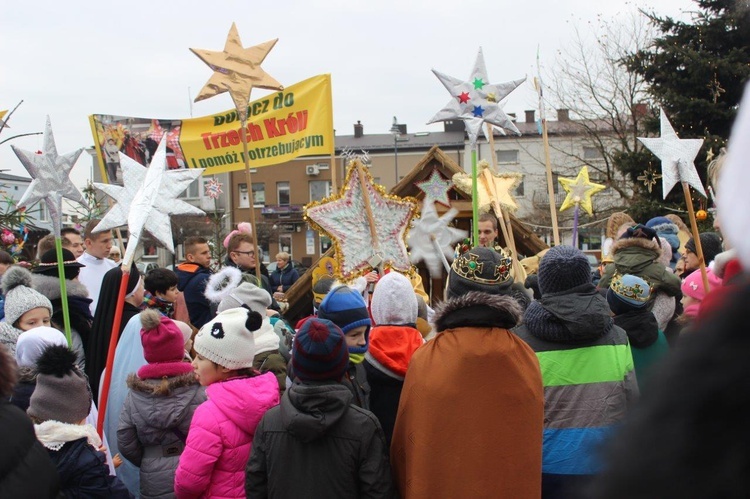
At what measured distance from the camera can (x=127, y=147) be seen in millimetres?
8961

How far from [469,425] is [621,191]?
845 inches

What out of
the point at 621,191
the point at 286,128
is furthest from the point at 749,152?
the point at 621,191

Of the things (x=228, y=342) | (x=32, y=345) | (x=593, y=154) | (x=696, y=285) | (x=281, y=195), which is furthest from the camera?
(x=281, y=195)

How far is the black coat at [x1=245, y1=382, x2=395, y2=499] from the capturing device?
3.07 meters

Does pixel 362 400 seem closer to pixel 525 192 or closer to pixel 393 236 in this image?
pixel 393 236

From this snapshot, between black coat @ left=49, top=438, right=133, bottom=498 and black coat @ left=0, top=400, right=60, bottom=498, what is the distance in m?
0.70

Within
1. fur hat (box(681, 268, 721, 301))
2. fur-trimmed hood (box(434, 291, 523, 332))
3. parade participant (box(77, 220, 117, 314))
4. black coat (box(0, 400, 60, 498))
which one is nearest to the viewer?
black coat (box(0, 400, 60, 498))

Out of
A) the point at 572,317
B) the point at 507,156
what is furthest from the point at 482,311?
the point at 507,156

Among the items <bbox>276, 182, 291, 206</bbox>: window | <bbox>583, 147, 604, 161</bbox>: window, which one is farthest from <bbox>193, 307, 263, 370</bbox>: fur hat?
<bbox>276, 182, 291, 206</bbox>: window

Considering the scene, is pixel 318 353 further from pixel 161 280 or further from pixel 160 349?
pixel 161 280

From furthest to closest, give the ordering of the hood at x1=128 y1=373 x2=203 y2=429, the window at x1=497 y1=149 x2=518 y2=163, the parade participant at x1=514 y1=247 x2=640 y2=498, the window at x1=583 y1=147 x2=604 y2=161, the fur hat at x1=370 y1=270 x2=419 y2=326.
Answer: the window at x1=497 y1=149 x2=518 y2=163, the window at x1=583 y1=147 x2=604 y2=161, the fur hat at x1=370 y1=270 x2=419 y2=326, the hood at x1=128 y1=373 x2=203 y2=429, the parade participant at x1=514 y1=247 x2=640 y2=498

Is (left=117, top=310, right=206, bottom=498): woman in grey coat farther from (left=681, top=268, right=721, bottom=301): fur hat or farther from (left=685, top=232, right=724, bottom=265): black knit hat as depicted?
(left=685, top=232, right=724, bottom=265): black knit hat

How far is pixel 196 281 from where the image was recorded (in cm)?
669

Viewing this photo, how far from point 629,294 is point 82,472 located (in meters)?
3.07
